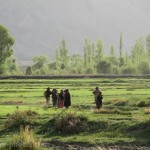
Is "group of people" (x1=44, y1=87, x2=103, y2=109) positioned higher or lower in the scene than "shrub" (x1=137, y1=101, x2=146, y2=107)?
higher

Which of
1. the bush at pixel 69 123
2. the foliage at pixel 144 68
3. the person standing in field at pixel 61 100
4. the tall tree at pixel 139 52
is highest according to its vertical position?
the tall tree at pixel 139 52

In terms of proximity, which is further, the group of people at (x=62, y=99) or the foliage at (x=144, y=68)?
the foliage at (x=144, y=68)

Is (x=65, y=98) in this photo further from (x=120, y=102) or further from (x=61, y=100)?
(x=120, y=102)

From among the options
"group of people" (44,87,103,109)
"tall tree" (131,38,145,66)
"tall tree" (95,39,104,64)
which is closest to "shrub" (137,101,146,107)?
"group of people" (44,87,103,109)

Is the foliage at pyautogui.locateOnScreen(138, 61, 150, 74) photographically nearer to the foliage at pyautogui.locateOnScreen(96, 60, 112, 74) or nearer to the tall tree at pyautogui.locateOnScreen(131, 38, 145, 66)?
the foliage at pyautogui.locateOnScreen(96, 60, 112, 74)

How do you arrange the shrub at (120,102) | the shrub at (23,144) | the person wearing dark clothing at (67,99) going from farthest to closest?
the shrub at (120,102) → the person wearing dark clothing at (67,99) → the shrub at (23,144)

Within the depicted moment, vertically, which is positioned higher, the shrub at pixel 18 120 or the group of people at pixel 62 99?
the group of people at pixel 62 99

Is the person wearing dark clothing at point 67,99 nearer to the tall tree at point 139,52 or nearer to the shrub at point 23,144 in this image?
the shrub at point 23,144

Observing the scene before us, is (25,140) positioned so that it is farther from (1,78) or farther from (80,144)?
(1,78)

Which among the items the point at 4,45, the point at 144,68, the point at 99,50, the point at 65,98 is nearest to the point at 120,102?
the point at 65,98

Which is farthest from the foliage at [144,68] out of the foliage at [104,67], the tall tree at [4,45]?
the tall tree at [4,45]

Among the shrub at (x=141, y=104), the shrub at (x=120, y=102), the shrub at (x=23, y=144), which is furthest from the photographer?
the shrub at (x=120, y=102)

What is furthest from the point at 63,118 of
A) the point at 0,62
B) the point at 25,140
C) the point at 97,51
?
the point at 97,51

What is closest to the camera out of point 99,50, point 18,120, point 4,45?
point 18,120
